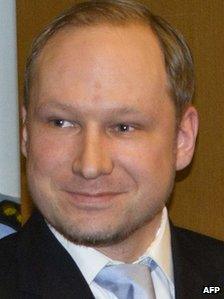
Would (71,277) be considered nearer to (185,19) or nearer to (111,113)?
(111,113)

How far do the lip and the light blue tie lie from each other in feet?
0.38

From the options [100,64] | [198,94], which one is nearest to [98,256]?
[100,64]

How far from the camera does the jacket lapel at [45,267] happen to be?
1.28 meters

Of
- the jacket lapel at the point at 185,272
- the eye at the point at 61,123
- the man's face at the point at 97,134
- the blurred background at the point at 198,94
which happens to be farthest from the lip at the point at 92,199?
the blurred background at the point at 198,94

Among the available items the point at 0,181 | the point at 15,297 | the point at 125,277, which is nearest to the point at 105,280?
the point at 125,277

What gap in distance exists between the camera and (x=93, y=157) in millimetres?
1217

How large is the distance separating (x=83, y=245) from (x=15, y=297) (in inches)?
5.4

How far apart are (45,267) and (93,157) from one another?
0.74ft

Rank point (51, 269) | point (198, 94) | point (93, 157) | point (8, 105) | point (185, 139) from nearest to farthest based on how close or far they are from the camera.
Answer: point (93, 157)
point (51, 269)
point (185, 139)
point (198, 94)
point (8, 105)

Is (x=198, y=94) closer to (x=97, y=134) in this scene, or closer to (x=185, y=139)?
(x=185, y=139)

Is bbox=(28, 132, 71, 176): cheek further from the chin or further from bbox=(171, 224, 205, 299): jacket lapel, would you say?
bbox=(171, 224, 205, 299): jacket lapel

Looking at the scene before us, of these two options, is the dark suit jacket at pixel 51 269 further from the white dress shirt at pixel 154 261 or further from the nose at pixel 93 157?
the nose at pixel 93 157

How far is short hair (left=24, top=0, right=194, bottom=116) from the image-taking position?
133 centimetres

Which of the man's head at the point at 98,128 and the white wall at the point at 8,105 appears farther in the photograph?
the white wall at the point at 8,105
